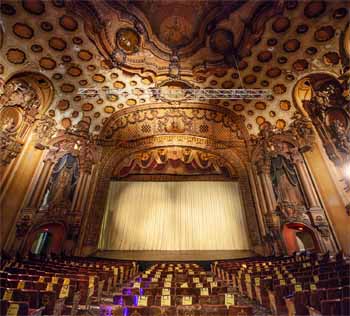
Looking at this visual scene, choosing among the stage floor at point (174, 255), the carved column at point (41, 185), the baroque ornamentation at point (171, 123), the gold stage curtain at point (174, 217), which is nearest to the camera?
the carved column at point (41, 185)

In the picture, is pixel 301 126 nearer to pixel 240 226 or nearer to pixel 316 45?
pixel 316 45

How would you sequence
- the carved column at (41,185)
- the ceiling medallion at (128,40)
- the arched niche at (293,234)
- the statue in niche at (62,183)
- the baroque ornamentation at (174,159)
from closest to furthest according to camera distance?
the arched niche at (293,234), the ceiling medallion at (128,40), the carved column at (41,185), the statue in niche at (62,183), the baroque ornamentation at (174,159)

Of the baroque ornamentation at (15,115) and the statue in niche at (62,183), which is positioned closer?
the baroque ornamentation at (15,115)

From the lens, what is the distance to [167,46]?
9.75 m

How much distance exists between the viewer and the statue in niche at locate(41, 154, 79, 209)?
394 inches

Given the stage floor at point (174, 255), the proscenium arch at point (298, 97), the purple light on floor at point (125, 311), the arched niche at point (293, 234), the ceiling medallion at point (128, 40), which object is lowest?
the purple light on floor at point (125, 311)

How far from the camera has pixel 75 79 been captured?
33.9ft

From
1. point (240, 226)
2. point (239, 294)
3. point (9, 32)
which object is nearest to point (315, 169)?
point (240, 226)

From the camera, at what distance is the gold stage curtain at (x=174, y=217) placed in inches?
471

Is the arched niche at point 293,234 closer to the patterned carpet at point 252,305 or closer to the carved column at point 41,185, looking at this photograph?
the patterned carpet at point 252,305

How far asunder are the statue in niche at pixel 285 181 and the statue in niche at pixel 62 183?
11517 millimetres

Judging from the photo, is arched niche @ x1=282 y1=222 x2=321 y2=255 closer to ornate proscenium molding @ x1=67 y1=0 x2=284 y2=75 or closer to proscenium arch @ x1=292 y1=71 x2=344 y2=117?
proscenium arch @ x1=292 y1=71 x2=344 y2=117

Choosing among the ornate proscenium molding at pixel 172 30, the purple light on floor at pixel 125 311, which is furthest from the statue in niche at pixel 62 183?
the purple light on floor at pixel 125 311

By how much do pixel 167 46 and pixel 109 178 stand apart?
841 cm
